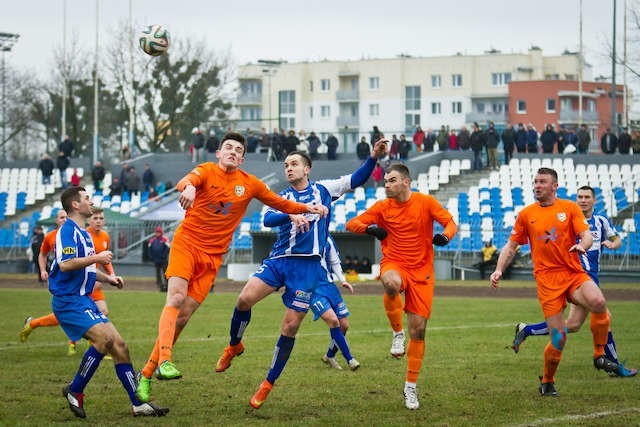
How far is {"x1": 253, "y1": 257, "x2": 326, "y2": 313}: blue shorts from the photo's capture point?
11250mm

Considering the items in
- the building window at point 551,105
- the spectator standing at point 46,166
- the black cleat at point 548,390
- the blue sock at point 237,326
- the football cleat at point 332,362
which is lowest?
the football cleat at point 332,362

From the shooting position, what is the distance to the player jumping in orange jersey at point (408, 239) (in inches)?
440

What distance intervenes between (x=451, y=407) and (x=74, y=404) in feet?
11.9

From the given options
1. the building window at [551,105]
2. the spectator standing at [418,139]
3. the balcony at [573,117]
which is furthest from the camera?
the building window at [551,105]

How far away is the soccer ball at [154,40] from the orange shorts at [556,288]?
10101 millimetres

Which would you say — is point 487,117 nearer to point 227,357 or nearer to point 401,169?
point 401,169

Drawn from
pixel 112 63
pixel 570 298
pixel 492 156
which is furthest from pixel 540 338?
pixel 112 63

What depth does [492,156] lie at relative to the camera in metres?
44.4

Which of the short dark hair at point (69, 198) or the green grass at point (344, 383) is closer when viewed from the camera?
the green grass at point (344, 383)

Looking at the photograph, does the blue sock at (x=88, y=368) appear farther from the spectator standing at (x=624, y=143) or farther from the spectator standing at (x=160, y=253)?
→ the spectator standing at (x=624, y=143)

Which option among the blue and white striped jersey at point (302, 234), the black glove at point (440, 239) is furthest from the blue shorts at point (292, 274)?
the black glove at point (440, 239)

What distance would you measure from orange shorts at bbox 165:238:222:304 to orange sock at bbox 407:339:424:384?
217 centimetres

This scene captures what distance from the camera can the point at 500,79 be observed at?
120 m

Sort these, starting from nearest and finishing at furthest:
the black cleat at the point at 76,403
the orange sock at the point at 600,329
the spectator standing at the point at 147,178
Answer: the black cleat at the point at 76,403 → the orange sock at the point at 600,329 → the spectator standing at the point at 147,178
